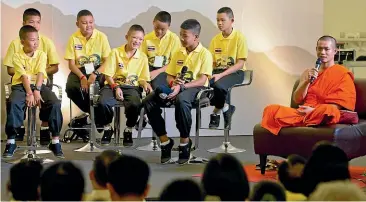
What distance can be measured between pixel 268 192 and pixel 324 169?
240 mm

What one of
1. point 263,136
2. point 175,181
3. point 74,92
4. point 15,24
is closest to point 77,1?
point 15,24

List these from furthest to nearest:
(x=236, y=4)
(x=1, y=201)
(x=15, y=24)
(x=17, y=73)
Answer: (x=236, y=4)
(x=15, y=24)
(x=17, y=73)
(x=1, y=201)

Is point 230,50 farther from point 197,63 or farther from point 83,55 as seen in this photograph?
point 83,55

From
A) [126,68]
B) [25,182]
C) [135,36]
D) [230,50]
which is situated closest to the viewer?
[25,182]

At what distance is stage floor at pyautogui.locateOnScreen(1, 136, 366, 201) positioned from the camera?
162 inches

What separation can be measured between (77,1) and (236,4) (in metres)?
1.70

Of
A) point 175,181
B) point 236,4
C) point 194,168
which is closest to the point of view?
point 175,181

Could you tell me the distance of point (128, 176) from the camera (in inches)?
69.4

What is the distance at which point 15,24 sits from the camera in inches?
242

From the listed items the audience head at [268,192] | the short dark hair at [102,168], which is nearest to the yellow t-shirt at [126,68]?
the short dark hair at [102,168]

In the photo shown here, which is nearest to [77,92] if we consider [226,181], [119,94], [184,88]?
[119,94]

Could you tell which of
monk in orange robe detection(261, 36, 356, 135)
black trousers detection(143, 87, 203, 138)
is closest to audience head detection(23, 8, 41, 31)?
black trousers detection(143, 87, 203, 138)

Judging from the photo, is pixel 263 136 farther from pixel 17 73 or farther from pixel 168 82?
pixel 17 73

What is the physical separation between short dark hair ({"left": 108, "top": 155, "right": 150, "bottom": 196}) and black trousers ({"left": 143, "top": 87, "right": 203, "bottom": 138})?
2887 millimetres
